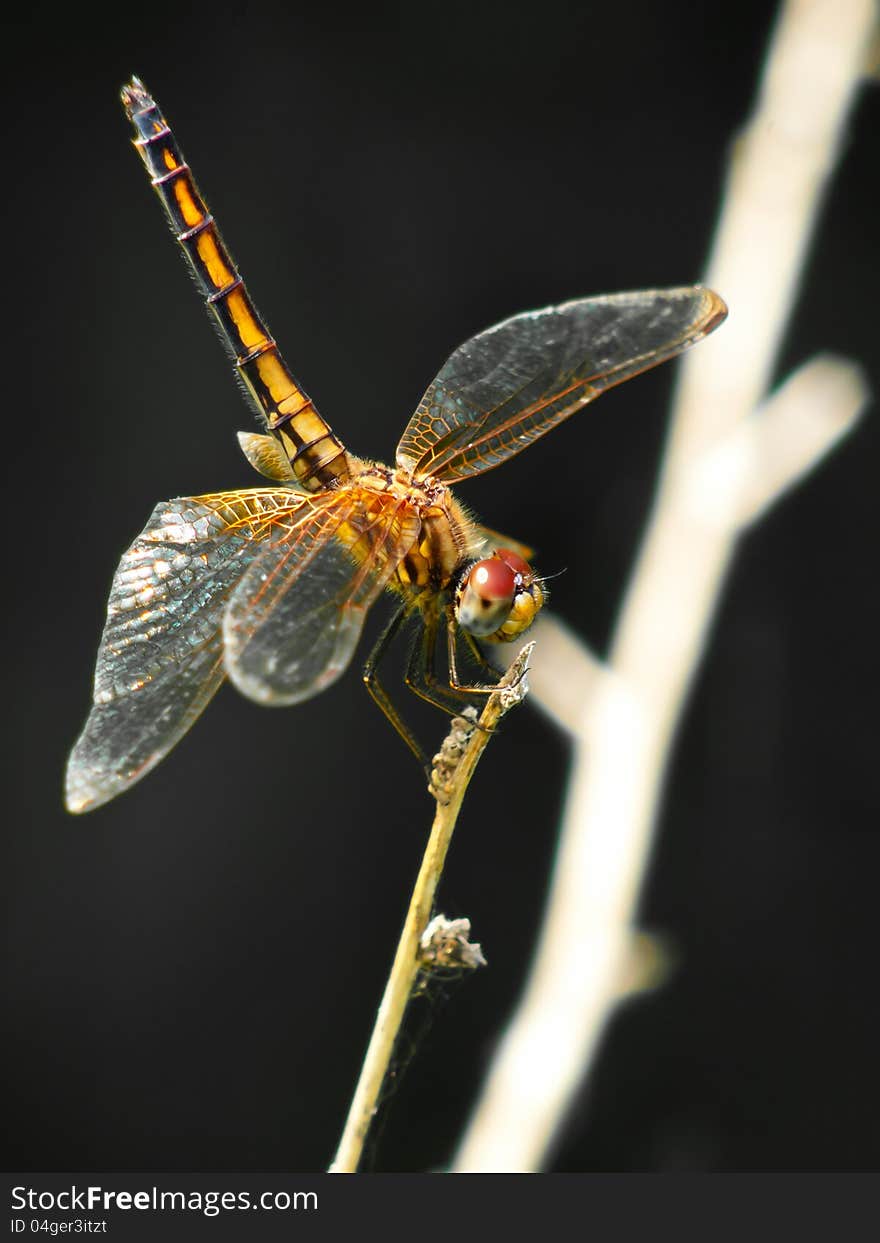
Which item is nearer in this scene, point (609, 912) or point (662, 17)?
point (609, 912)

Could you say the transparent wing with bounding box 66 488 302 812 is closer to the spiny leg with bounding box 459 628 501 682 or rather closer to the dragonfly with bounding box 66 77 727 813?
the dragonfly with bounding box 66 77 727 813

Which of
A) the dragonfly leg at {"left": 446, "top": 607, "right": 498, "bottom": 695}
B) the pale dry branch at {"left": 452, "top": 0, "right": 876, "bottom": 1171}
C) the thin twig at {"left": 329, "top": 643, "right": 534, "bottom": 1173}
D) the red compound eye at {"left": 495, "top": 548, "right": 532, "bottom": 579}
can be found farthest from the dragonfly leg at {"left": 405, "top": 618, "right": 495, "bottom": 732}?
the pale dry branch at {"left": 452, "top": 0, "right": 876, "bottom": 1171}

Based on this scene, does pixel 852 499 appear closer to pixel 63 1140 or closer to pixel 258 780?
pixel 258 780

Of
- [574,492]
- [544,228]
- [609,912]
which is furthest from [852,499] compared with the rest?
[609,912]

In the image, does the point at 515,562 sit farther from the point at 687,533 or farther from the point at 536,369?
the point at 687,533

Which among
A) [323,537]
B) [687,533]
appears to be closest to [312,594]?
[323,537]

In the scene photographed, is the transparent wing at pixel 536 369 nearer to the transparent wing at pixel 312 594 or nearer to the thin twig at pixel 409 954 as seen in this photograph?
the transparent wing at pixel 312 594
